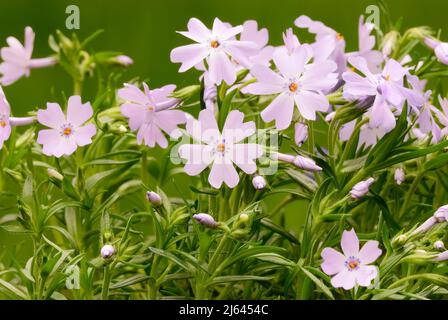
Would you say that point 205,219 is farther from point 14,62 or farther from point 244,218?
point 14,62

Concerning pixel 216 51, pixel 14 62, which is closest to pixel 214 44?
pixel 216 51

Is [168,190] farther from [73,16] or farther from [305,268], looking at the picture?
[305,268]

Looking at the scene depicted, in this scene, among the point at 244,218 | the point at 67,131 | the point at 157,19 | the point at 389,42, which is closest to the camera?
the point at 244,218

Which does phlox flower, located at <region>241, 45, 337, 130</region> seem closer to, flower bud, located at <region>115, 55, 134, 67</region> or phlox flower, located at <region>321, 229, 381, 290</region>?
phlox flower, located at <region>321, 229, 381, 290</region>

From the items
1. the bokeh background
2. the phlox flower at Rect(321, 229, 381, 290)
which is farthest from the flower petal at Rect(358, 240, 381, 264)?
the bokeh background

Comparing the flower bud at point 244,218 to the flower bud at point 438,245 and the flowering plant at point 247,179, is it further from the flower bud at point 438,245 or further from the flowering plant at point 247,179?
the flower bud at point 438,245

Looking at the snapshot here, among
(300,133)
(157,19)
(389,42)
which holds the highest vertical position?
(157,19)

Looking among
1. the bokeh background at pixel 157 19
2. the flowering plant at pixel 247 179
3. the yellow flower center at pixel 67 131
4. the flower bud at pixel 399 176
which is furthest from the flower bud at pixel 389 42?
the bokeh background at pixel 157 19

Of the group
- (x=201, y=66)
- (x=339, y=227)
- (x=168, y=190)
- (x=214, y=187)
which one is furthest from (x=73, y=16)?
(x=168, y=190)
